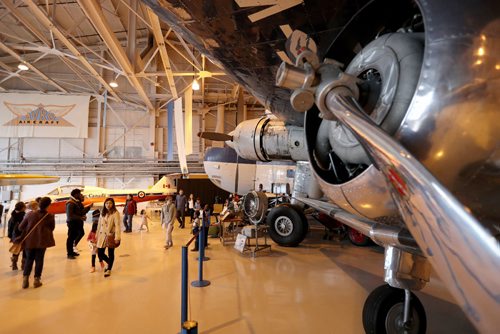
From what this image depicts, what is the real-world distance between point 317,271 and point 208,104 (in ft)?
59.2

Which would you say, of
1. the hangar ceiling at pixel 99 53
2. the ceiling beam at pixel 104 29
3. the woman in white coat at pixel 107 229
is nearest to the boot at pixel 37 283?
the woman in white coat at pixel 107 229

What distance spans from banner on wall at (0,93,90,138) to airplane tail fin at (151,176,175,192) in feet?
20.7

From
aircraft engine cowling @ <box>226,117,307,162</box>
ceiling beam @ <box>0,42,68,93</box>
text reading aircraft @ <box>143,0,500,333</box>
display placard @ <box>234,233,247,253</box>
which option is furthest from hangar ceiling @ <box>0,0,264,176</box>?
text reading aircraft @ <box>143,0,500,333</box>

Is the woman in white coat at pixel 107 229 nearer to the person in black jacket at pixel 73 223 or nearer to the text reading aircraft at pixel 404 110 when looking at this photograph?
the person in black jacket at pixel 73 223

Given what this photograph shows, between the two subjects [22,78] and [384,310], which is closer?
[384,310]

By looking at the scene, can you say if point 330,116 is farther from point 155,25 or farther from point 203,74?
point 203,74

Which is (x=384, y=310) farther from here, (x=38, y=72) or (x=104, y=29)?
(x=38, y=72)

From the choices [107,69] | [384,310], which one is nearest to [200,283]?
[384,310]

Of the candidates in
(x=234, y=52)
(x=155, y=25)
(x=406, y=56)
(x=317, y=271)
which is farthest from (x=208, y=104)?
(x=406, y=56)

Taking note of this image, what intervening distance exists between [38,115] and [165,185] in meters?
9.74

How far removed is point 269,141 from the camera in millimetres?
5477

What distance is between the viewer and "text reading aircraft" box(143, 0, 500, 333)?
77cm

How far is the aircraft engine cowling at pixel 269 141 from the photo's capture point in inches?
201

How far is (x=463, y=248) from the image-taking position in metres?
0.71
